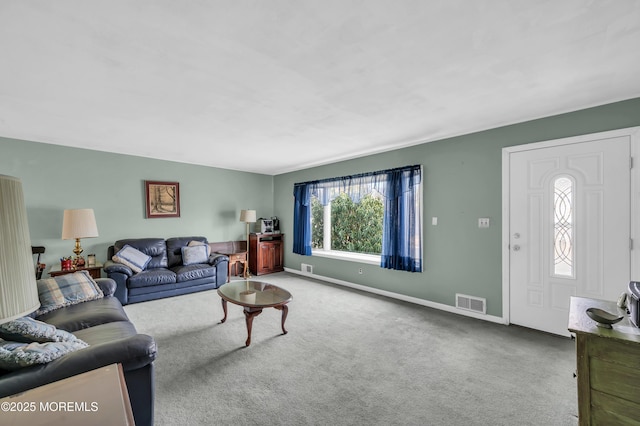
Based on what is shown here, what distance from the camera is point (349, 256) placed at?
541 centimetres

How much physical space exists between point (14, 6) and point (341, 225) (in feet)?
16.3

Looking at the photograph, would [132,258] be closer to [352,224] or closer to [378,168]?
[352,224]

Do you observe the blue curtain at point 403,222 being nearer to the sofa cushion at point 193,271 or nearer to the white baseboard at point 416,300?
the white baseboard at point 416,300

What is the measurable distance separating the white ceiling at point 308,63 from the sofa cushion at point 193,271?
2.36 metres

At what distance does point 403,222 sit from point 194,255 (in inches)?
148

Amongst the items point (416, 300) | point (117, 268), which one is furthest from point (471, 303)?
point (117, 268)

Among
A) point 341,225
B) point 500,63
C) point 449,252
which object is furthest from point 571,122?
point 341,225

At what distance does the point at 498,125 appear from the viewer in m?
3.44

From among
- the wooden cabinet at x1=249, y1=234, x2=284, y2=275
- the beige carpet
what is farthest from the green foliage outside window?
the beige carpet

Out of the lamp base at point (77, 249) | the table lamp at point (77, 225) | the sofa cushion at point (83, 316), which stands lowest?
the sofa cushion at point (83, 316)

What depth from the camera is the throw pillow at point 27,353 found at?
1.38m

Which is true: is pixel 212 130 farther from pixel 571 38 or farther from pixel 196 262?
pixel 571 38

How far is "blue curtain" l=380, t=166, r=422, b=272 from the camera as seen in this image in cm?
424

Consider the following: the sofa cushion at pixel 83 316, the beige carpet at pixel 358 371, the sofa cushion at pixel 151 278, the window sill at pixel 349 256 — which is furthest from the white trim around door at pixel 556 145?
the sofa cushion at pixel 151 278
